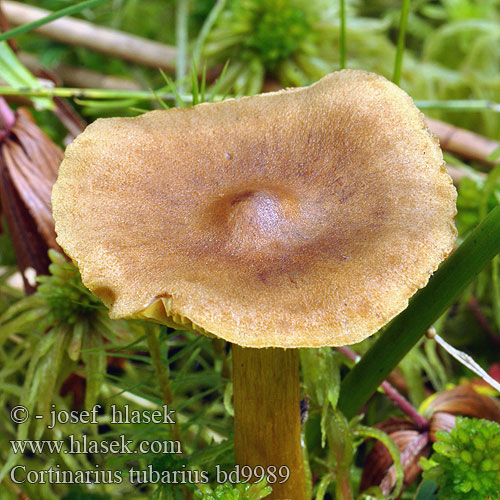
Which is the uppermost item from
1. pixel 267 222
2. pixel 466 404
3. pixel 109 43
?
pixel 267 222

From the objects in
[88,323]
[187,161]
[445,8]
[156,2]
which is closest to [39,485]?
[88,323]

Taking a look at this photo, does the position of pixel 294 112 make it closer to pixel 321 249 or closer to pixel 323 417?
pixel 321 249

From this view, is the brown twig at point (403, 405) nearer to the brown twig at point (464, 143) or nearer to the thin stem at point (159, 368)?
the thin stem at point (159, 368)

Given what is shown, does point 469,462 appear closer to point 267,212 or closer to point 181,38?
point 267,212

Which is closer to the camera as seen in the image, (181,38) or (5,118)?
(5,118)

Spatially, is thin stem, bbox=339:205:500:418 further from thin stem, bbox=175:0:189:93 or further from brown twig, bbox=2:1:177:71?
brown twig, bbox=2:1:177:71

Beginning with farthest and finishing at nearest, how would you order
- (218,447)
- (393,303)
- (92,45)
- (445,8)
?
(445,8) < (92,45) < (218,447) < (393,303)

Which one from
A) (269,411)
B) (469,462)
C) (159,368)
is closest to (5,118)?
(159,368)

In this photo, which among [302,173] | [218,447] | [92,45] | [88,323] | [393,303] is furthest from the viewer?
[92,45]
